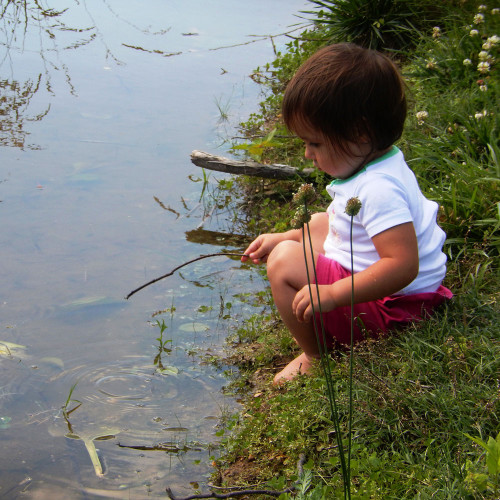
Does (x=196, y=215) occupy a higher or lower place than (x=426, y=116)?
lower

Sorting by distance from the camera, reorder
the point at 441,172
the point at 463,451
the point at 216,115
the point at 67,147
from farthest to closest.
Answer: the point at 216,115 → the point at 67,147 → the point at 441,172 → the point at 463,451

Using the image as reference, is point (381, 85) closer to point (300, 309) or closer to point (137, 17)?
point (300, 309)

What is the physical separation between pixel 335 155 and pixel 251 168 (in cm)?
193

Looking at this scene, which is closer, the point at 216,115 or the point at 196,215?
the point at 196,215

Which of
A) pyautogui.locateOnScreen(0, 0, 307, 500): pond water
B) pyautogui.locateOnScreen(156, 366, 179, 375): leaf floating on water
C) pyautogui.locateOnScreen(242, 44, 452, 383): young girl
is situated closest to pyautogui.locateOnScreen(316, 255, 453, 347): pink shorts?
pyautogui.locateOnScreen(242, 44, 452, 383): young girl

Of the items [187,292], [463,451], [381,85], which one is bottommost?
[187,292]

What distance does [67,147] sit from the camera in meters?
5.29

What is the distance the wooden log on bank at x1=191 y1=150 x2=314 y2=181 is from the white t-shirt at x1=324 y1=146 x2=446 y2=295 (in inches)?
69.8

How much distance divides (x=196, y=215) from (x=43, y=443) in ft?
7.54

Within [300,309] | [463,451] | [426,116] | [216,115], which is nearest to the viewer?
[463,451]

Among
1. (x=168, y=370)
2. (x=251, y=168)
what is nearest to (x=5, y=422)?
(x=168, y=370)

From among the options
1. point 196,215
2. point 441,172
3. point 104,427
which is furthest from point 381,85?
point 196,215

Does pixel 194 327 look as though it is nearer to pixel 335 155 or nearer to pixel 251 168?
pixel 335 155

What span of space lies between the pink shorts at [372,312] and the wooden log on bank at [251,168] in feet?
6.33
